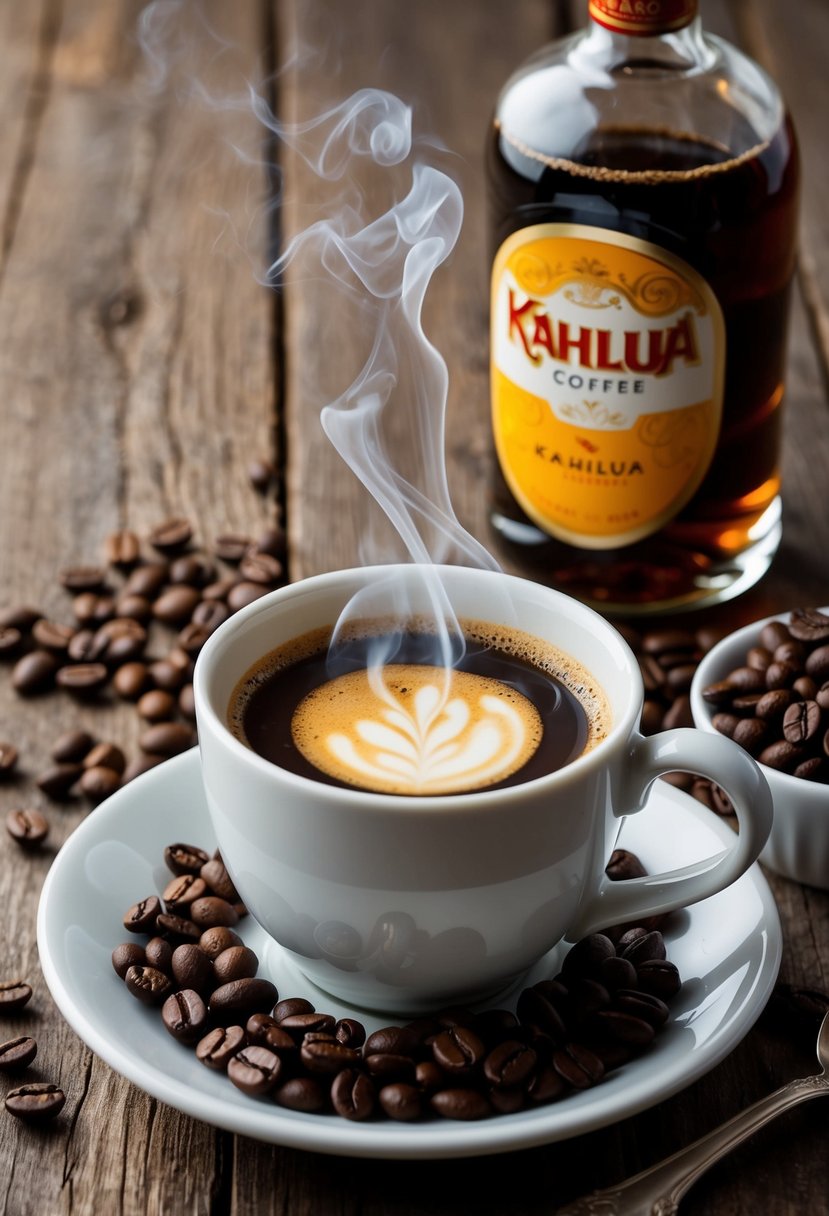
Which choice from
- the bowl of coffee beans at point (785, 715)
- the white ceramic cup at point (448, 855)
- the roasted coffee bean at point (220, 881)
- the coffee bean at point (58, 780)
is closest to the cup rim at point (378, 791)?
the white ceramic cup at point (448, 855)

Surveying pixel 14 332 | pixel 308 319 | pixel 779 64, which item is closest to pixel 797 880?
pixel 308 319

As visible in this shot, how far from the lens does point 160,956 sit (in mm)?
1068

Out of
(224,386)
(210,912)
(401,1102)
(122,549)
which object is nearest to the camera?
(401,1102)

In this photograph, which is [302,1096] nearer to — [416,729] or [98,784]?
[416,729]

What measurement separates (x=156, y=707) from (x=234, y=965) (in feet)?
1.58

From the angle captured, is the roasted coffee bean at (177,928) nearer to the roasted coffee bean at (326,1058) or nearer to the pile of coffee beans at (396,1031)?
the pile of coffee beans at (396,1031)

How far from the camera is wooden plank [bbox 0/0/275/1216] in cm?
103

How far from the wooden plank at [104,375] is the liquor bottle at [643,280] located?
18.1 inches

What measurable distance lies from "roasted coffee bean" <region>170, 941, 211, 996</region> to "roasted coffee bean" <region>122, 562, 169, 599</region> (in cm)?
69

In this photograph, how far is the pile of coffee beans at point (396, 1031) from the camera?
3.12ft

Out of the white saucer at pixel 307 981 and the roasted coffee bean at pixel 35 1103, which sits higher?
the white saucer at pixel 307 981

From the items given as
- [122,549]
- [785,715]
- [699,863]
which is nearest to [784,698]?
[785,715]

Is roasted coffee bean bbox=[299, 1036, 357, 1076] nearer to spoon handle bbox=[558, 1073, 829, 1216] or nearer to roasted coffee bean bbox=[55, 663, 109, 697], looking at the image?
spoon handle bbox=[558, 1073, 829, 1216]

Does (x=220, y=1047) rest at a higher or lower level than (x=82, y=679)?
higher
